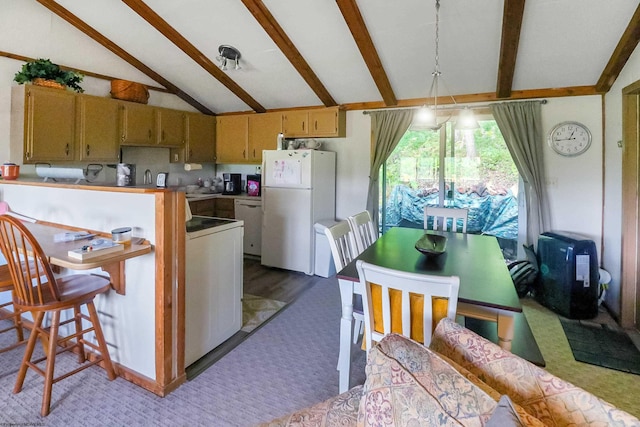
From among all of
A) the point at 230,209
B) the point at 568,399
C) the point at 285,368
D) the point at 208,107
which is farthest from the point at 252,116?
the point at 568,399

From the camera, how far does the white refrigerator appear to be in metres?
4.27

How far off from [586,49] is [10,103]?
5440 mm

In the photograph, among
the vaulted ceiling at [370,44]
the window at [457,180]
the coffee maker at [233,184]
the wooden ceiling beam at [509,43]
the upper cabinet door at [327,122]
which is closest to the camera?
the wooden ceiling beam at [509,43]

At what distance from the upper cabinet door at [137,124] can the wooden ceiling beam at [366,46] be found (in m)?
2.82

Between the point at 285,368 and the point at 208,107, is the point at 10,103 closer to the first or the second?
the point at 208,107

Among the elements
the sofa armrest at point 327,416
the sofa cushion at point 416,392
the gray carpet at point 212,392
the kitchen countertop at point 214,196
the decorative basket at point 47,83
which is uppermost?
the decorative basket at point 47,83

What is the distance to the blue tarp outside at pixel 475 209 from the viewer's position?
408 centimetres

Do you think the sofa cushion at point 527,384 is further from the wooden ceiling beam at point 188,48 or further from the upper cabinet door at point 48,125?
the upper cabinet door at point 48,125

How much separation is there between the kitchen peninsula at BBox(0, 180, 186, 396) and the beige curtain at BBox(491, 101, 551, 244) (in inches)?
139

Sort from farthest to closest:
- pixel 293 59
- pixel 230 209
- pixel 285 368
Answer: pixel 230 209 → pixel 293 59 → pixel 285 368

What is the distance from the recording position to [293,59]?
3.67 metres

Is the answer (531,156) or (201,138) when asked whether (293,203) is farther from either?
(531,156)

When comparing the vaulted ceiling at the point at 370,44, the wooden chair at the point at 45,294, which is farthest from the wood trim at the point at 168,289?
the vaulted ceiling at the point at 370,44

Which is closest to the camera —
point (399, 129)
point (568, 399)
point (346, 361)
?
point (568, 399)
